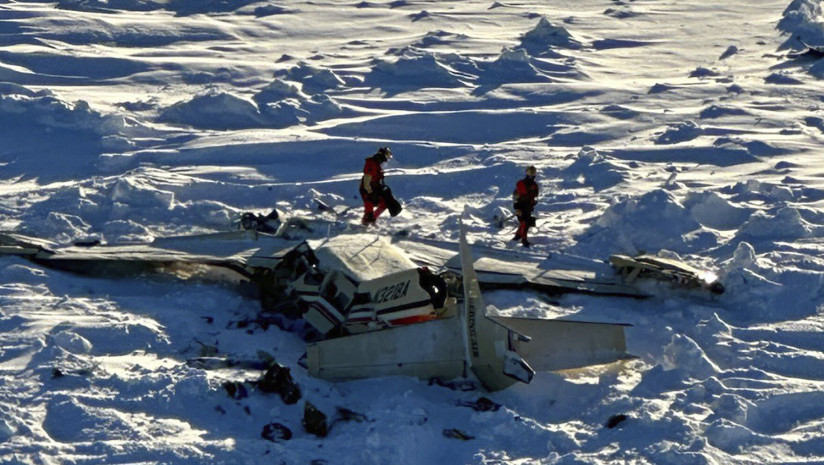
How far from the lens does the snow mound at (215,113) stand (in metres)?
20.8

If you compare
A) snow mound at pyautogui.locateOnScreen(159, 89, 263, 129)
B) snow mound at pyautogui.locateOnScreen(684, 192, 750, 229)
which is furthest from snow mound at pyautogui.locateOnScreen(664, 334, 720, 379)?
snow mound at pyautogui.locateOnScreen(159, 89, 263, 129)

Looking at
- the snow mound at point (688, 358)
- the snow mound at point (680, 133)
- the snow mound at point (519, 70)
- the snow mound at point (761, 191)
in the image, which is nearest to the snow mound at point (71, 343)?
the snow mound at point (688, 358)

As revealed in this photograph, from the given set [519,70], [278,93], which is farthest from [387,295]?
[519,70]

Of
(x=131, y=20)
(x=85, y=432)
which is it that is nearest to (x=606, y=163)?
(x=85, y=432)

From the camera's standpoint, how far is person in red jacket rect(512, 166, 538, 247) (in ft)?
50.0

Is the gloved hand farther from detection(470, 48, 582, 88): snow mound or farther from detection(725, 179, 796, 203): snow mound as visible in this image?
detection(470, 48, 582, 88): snow mound

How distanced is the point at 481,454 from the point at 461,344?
1380 mm

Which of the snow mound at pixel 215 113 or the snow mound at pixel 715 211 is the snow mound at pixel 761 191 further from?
the snow mound at pixel 215 113

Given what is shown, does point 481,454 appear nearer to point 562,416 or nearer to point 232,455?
point 562,416

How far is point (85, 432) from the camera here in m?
10.4

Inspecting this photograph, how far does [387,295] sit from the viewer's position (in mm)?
12070

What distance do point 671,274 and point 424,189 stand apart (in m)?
5.17

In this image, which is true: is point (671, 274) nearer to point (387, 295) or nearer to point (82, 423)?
point (387, 295)

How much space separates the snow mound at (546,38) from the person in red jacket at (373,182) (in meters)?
11.2
